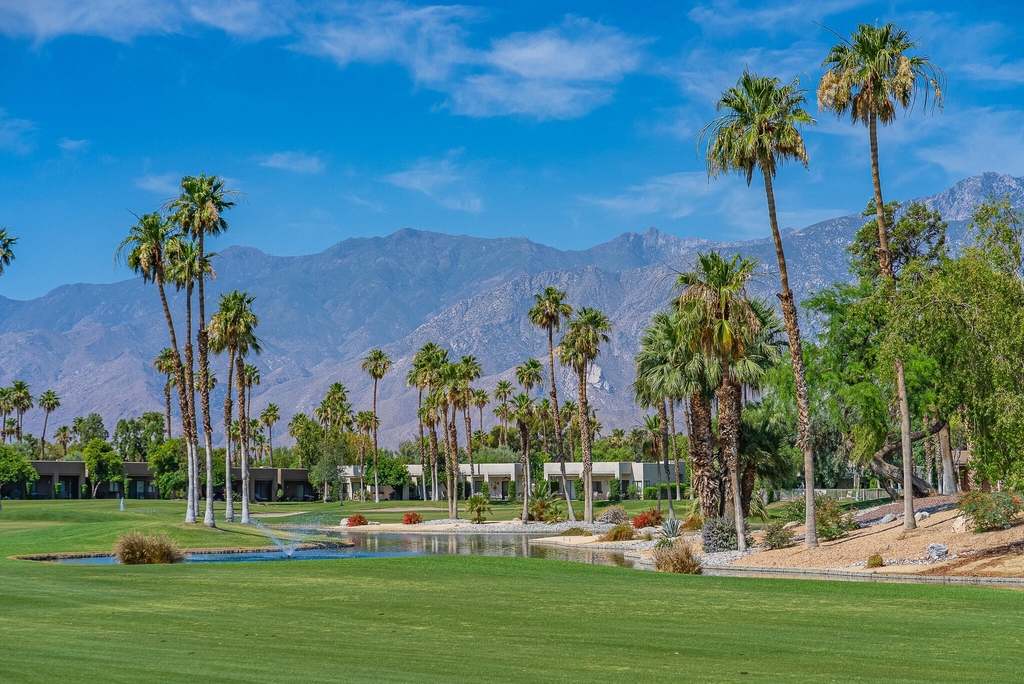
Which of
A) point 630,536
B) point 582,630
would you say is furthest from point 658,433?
point 582,630

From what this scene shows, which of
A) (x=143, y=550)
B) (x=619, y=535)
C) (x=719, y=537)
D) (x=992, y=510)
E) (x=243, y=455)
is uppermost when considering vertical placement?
(x=243, y=455)

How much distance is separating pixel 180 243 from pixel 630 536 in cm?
2917

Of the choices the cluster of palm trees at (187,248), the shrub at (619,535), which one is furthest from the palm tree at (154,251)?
the shrub at (619,535)

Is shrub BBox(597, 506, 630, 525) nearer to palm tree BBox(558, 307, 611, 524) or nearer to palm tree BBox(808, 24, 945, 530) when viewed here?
palm tree BBox(558, 307, 611, 524)

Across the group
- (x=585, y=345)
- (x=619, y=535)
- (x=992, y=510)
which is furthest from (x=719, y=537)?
(x=585, y=345)

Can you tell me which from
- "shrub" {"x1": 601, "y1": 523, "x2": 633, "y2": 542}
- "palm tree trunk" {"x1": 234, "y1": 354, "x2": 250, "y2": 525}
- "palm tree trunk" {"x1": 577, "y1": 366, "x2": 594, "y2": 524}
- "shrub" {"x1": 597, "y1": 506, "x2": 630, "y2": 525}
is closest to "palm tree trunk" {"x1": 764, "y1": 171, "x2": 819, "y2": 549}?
"shrub" {"x1": 601, "y1": 523, "x2": 633, "y2": 542}

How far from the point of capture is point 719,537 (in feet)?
134

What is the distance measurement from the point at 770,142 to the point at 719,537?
615 inches

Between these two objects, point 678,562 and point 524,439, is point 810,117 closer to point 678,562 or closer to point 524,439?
point 678,562

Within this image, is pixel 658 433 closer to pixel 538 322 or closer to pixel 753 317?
pixel 538 322

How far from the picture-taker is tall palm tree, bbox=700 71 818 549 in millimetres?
36812

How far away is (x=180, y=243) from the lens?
184 ft

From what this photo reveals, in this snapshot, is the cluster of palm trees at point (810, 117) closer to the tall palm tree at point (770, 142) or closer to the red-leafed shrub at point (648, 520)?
the tall palm tree at point (770, 142)

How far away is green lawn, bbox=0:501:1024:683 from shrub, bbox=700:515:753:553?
13.5 m
